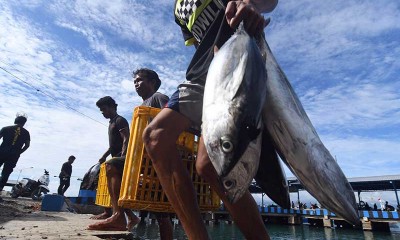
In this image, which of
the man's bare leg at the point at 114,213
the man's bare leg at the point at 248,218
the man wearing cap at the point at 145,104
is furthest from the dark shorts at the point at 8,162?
the man's bare leg at the point at 248,218

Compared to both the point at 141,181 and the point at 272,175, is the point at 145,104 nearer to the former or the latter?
the point at 141,181

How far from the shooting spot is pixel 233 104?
1.35 m

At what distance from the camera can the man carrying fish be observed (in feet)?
5.32

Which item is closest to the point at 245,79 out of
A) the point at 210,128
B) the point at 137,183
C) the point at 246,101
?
the point at 246,101

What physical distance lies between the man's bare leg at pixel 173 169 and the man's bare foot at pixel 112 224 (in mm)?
2050

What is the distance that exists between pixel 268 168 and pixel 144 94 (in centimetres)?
267

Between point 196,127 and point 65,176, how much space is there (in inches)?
501

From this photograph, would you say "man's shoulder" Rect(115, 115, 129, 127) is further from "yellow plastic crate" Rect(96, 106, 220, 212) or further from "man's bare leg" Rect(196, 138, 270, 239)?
"man's bare leg" Rect(196, 138, 270, 239)

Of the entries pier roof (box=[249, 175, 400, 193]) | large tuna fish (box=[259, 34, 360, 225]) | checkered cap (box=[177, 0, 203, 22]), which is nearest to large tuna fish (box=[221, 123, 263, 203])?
large tuna fish (box=[259, 34, 360, 225])

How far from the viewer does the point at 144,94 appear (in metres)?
4.02

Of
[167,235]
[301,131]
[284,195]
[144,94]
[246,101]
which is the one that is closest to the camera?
[246,101]

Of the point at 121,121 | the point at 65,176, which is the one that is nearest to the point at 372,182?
the point at 65,176

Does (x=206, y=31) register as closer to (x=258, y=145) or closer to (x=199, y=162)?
(x=199, y=162)

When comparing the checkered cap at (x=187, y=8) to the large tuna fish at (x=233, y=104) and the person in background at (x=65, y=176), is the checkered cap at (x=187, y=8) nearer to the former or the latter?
the large tuna fish at (x=233, y=104)
